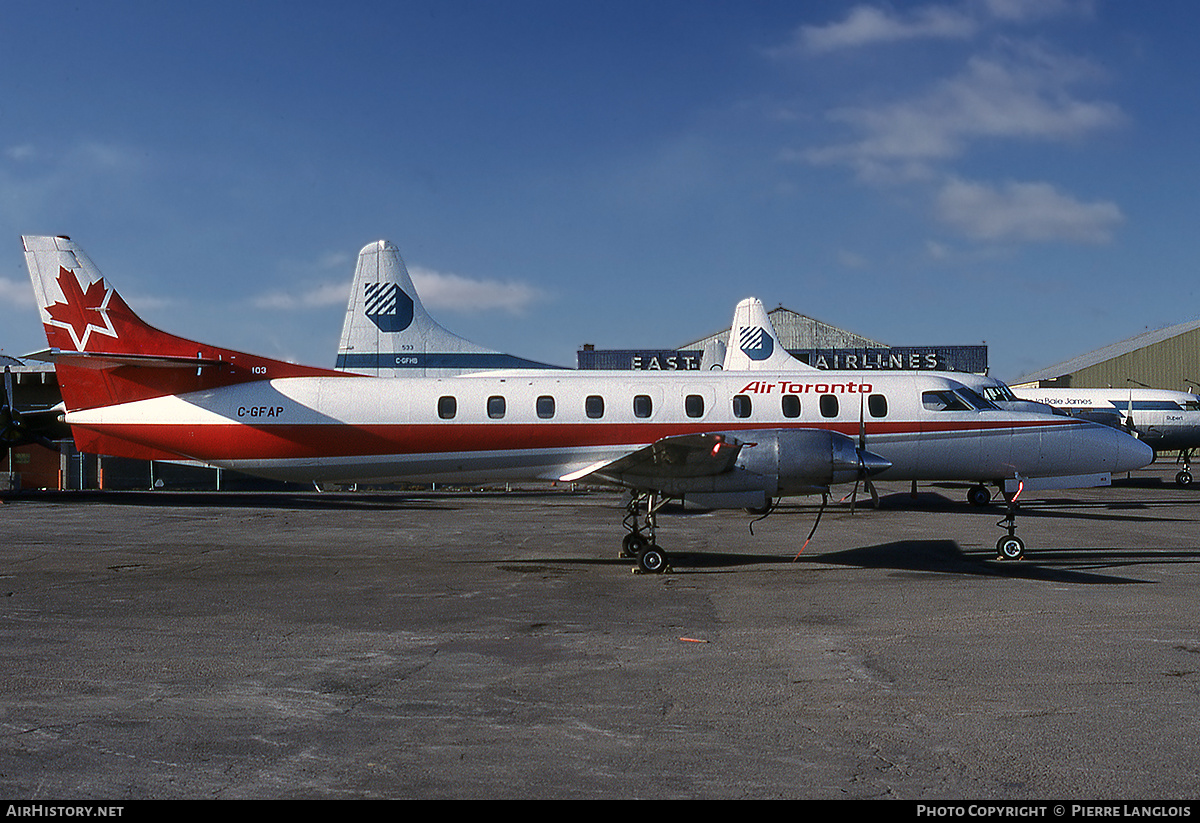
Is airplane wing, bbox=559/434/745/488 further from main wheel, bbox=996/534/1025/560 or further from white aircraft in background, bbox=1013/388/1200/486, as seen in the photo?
white aircraft in background, bbox=1013/388/1200/486

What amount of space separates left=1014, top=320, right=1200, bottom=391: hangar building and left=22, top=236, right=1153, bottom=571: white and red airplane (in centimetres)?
5044

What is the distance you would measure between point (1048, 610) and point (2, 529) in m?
20.4

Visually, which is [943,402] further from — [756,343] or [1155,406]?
[1155,406]

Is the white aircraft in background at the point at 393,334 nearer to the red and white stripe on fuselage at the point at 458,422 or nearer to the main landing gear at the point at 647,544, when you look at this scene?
the red and white stripe on fuselage at the point at 458,422

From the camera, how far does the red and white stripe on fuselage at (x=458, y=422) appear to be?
15.7m

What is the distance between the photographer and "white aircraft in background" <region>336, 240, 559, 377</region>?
1877 cm

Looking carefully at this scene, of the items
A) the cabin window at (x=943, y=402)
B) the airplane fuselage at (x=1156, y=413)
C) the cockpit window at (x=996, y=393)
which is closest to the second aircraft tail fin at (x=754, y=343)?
the airplane fuselage at (x=1156, y=413)

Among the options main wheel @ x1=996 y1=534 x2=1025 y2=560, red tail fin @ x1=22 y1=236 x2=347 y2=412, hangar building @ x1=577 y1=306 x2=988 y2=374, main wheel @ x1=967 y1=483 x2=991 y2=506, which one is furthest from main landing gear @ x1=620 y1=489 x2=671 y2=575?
hangar building @ x1=577 y1=306 x2=988 y2=374

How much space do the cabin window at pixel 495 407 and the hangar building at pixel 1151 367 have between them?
56056 mm

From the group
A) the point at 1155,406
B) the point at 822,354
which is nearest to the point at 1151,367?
the point at 822,354

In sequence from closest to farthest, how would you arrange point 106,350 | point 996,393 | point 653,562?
point 653,562 → point 106,350 → point 996,393

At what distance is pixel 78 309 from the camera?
685 inches

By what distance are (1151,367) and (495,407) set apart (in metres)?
62.2

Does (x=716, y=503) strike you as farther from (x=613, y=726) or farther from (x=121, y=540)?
(x=121, y=540)
